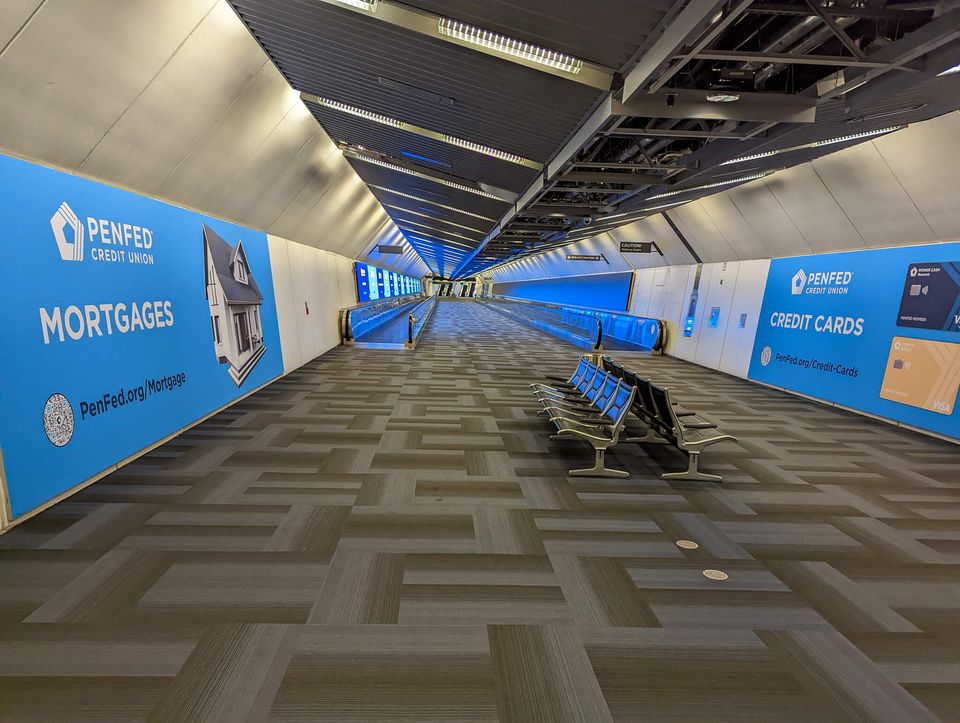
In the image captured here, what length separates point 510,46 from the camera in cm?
436

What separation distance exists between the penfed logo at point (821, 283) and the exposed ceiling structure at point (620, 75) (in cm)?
209

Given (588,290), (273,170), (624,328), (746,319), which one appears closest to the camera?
(273,170)

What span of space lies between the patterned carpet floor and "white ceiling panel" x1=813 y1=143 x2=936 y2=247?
13.0ft

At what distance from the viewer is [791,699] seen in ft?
6.70

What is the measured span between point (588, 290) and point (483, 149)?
1737 centimetres

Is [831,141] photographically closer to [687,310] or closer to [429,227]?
[687,310]

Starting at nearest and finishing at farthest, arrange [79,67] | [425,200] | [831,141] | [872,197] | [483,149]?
[79,67], [831,141], [872,197], [483,149], [425,200]

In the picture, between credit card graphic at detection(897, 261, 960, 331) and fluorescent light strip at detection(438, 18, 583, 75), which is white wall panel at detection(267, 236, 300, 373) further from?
credit card graphic at detection(897, 261, 960, 331)

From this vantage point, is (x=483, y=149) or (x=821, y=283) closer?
(x=483, y=149)

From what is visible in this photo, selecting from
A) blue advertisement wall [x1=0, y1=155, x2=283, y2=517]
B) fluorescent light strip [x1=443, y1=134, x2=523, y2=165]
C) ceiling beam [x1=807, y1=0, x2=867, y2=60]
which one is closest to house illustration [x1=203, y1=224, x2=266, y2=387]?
blue advertisement wall [x1=0, y1=155, x2=283, y2=517]

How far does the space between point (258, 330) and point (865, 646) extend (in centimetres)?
782

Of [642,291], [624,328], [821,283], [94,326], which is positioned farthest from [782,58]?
[642,291]

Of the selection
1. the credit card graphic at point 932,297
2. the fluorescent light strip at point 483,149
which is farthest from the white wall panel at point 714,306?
the fluorescent light strip at point 483,149

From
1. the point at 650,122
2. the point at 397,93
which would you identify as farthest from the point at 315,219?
the point at 650,122
